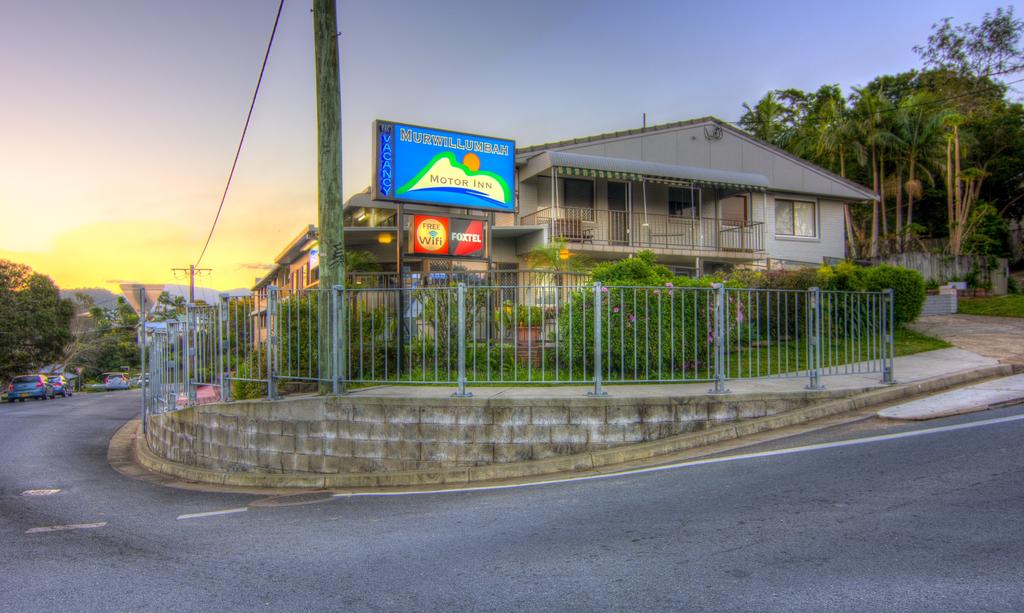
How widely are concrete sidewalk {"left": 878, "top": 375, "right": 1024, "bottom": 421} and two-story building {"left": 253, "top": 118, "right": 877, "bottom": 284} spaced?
12203 millimetres

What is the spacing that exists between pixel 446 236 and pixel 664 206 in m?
13.4

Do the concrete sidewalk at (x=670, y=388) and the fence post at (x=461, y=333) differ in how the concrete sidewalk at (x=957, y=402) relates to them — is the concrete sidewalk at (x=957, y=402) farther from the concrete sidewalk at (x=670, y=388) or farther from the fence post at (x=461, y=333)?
the fence post at (x=461, y=333)

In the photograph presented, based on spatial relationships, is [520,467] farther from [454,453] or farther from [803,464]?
[803,464]

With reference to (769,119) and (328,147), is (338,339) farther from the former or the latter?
(769,119)

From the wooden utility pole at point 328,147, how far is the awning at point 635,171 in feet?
37.2

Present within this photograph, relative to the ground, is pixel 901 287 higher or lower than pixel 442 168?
lower

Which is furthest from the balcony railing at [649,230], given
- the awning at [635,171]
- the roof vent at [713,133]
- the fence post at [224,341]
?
the fence post at [224,341]

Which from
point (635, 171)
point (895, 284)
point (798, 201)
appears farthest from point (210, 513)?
point (798, 201)

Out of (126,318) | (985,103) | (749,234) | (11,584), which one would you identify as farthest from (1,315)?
(985,103)

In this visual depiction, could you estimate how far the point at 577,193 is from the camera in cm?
2284

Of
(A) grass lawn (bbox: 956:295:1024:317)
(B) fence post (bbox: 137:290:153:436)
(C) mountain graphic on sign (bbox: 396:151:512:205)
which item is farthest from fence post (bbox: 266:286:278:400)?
(A) grass lawn (bbox: 956:295:1024:317)

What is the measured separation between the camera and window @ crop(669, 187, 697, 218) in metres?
24.9

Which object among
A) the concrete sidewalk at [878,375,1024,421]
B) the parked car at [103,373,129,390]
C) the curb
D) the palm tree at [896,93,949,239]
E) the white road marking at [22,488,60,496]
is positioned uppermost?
the palm tree at [896,93,949,239]

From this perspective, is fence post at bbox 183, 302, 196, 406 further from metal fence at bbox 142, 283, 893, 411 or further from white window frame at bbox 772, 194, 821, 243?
white window frame at bbox 772, 194, 821, 243
